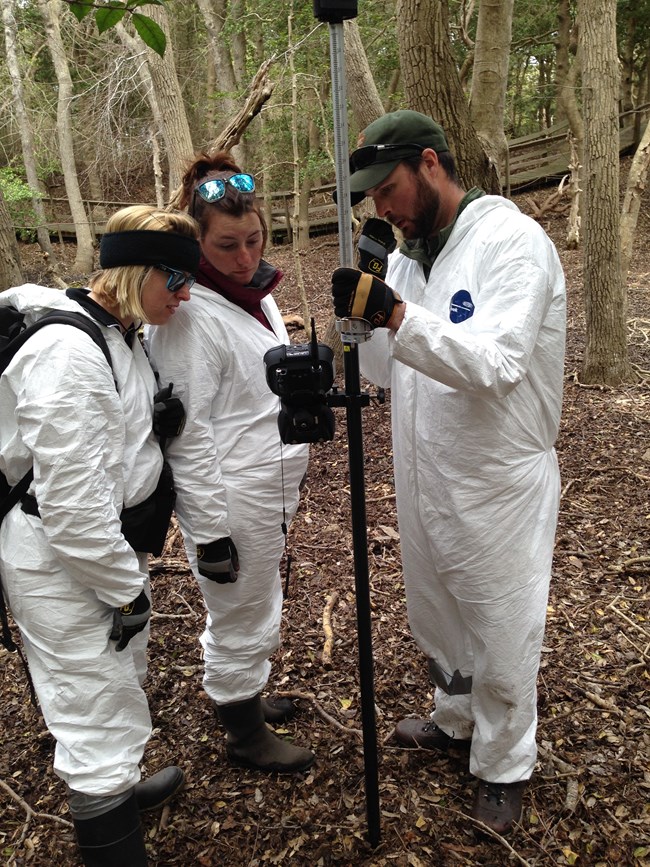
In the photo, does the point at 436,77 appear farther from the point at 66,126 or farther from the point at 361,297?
the point at 66,126

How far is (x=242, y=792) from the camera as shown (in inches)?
101

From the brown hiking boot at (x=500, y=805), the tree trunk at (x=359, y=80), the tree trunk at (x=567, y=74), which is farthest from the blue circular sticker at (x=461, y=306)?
the tree trunk at (x=567, y=74)

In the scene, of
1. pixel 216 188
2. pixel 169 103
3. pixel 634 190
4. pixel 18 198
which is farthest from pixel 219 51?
pixel 216 188

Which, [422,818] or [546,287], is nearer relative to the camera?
[546,287]

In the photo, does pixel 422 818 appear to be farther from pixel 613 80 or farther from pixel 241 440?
pixel 613 80

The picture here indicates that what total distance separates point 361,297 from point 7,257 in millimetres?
2848

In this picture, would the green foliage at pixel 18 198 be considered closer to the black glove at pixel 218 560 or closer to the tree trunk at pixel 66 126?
the tree trunk at pixel 66 126

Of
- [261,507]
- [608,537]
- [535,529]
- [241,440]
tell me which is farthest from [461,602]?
[608,537]

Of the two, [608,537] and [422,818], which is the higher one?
[608,537]

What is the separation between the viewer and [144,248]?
6.28 feet

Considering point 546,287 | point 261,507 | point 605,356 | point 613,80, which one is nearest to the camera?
point 546,287

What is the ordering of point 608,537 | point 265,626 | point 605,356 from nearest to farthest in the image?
1. point 265,626
2. point 608,537
3. point 605,356

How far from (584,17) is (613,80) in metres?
0.74

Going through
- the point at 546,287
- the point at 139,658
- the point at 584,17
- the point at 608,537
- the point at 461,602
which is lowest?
the point at 608,537
